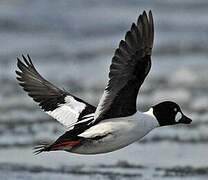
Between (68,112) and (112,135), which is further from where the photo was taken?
(68,112)

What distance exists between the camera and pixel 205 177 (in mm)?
8711

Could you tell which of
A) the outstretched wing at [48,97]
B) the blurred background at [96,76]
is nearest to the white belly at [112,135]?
the outstretched wing at [48,97]

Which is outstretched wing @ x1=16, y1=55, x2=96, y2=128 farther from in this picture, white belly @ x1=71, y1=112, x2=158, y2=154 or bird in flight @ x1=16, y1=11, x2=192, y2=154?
white belly @ x1=71, y1=112, x2=158, y2=154

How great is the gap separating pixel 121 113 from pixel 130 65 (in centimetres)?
44

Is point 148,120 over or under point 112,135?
over

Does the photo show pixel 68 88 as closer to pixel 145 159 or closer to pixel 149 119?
pixel 145 159

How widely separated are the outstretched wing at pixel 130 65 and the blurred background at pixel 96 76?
58.6 inches

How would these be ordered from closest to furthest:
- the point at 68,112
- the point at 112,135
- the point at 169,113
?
the point at 112,135 → the point at 169,113 → the point at 68,112

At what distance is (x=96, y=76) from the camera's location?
13.5m

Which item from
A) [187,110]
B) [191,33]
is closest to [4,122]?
[187,110]

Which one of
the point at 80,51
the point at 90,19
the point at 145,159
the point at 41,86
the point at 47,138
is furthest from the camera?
the point at 90,19

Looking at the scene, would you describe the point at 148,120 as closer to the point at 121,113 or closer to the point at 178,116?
the point at 121,113

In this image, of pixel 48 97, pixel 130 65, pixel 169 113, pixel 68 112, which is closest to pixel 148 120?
pixel 169 113

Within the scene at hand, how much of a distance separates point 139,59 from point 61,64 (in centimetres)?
746
